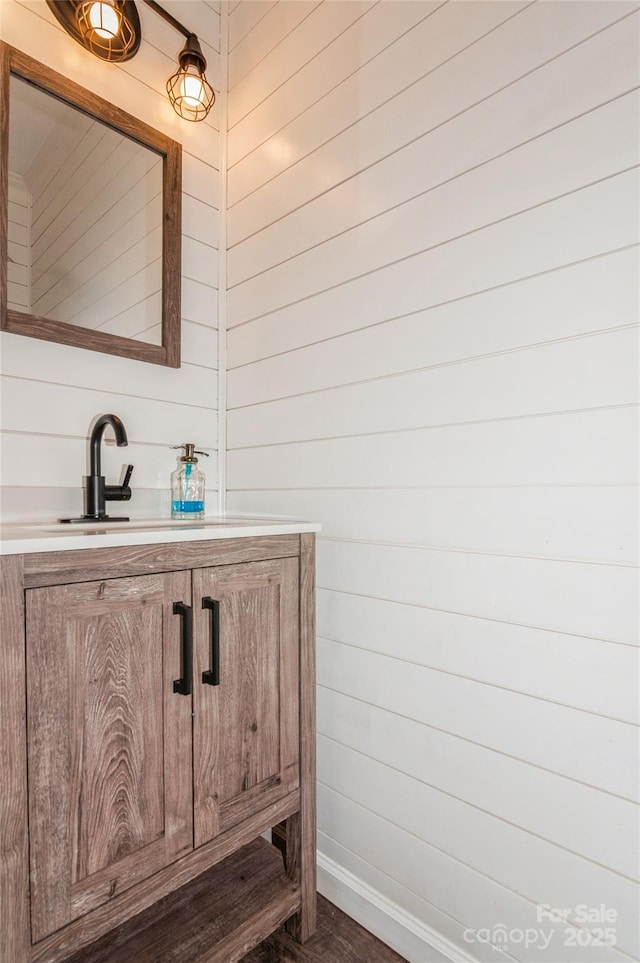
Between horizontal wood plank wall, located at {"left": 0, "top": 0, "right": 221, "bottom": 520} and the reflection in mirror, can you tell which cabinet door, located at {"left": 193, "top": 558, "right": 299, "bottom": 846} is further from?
the reflection in mirror

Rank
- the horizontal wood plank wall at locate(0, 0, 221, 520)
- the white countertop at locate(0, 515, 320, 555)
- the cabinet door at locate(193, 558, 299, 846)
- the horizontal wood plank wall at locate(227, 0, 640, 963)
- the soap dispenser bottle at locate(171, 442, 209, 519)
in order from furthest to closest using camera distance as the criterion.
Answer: the soap dispenser bottle at locate(171, 442, 209, 519) → the horizontal wood plank wall at locate(0, 0, 221, 520) → the cabinet door at locate(193, 558, 299, 846) → the horizontal wood plank wall at locate(227, 0, 640, 963) → the white countertop at locate(0, 515, 320, 555)

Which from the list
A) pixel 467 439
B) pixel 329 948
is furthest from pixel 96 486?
pixel 329 948

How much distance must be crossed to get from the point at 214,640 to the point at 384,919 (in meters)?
0.84

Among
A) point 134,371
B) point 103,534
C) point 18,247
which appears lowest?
point 103,534

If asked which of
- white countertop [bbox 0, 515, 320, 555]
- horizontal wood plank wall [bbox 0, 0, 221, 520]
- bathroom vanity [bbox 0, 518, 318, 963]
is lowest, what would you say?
bathroom vanity [bbox 0, 518, 318, 963]

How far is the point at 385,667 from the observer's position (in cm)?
120

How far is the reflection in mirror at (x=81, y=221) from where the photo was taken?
1.22 metres

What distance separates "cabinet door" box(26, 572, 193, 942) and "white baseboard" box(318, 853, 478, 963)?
55cm

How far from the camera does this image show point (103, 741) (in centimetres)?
84

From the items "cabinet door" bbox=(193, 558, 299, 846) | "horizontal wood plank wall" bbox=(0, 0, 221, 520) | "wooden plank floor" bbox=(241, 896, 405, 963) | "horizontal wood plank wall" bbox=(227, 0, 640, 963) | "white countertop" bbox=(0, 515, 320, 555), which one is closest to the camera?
"white countertop" bbox=(0, 515, 320, 555)

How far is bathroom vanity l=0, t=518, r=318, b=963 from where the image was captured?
29.7 inches

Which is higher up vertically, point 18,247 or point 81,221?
point 81,221

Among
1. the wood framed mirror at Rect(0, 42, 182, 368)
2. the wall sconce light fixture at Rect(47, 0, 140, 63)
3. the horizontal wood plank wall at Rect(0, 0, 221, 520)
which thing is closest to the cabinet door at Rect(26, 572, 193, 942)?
the horizontal wood plank wall at Rect(0, 0, 221, 520)

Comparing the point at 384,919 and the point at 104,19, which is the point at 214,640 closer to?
the point at 384,919
